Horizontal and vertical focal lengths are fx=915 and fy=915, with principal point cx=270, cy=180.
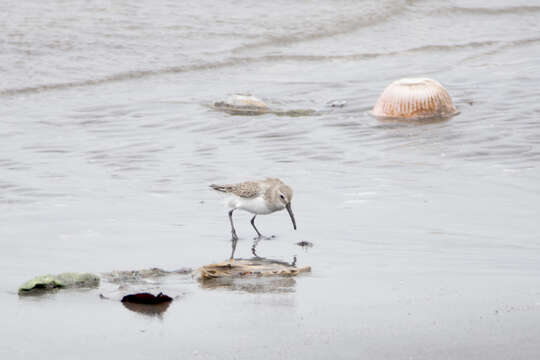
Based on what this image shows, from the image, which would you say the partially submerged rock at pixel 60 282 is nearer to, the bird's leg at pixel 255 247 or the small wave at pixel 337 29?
the bird's leg at pixel 255 247

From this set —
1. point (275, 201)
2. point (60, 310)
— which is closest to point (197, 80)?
point (275, 201)

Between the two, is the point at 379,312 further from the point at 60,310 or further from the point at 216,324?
the point at 60,310

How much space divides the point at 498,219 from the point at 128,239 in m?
3.25

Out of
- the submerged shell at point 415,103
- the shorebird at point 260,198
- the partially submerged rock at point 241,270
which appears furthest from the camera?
the submerged shell at point 415,103

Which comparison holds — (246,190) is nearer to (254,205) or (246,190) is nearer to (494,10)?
(254,205)

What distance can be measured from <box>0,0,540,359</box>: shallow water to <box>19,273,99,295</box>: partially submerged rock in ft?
0.47

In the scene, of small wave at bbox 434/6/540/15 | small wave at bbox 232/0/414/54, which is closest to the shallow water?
small wave at bbox 232/0/414/54

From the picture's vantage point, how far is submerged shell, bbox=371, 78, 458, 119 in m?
13.2

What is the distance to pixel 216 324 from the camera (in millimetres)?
5543

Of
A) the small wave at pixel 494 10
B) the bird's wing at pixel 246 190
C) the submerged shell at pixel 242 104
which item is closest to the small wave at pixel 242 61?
the submerged shell at pixel 242 104

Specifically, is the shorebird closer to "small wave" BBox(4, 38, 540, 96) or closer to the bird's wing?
the bird's wing

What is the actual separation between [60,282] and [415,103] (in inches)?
317

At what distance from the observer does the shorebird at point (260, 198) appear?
8.08 metres

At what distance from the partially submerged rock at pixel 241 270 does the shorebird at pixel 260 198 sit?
1.12 m
